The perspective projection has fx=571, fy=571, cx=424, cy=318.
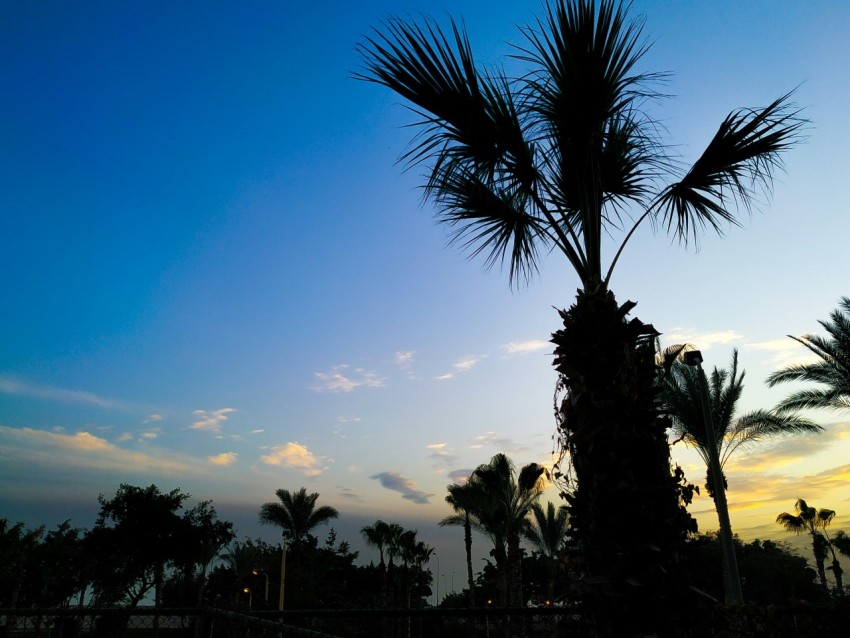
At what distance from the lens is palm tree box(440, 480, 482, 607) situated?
95.2ft

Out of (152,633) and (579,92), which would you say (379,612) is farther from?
(579,92)

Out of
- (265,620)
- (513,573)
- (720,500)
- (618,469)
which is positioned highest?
(720,500)

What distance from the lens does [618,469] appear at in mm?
3896

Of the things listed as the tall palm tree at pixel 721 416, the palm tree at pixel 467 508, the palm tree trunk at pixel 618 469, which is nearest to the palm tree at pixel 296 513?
the palm tree at pixel 467 508

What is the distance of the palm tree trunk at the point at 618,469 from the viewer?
3.69m

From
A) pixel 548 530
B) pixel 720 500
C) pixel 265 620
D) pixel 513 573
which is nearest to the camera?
pixel 265 620

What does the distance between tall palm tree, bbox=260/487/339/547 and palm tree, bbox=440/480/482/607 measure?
10.7 m

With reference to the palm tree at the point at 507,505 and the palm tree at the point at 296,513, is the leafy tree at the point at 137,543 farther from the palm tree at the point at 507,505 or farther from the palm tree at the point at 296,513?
the palm tree at the point at 507,505

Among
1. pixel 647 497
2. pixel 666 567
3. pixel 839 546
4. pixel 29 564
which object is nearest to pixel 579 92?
pixel 647 497

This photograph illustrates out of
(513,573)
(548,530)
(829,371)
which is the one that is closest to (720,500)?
(829,371)

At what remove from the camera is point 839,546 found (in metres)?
41.9

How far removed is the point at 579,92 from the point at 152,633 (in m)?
6.72

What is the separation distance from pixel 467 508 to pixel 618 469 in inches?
1069

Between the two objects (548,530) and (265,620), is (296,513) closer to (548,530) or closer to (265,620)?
(548,530)
